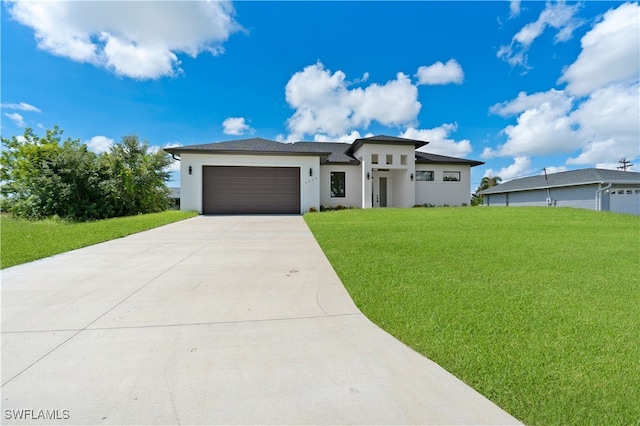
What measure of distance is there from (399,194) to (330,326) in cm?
1720

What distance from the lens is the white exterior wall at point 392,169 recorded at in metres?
17.6

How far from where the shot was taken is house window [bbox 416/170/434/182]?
19859 mm

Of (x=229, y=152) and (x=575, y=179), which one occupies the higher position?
(x=229, y=152)

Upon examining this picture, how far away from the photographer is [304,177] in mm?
15648

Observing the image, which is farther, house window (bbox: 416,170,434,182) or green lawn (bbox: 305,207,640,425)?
house window (bbox: 416,170,434,182)

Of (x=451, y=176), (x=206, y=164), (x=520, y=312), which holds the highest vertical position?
(x=451, y=176)

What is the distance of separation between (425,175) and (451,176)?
2.13m

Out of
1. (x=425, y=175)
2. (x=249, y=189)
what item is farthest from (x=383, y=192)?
(x=249, y=189)

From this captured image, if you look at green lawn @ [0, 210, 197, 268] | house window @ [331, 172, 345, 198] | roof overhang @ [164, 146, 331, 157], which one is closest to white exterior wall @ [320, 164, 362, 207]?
house window @ [331, 172, 345, 198]

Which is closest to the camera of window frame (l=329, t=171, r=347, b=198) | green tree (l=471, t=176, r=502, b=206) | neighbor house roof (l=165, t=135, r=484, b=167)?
neighbor house roof (l=165, t=135, r=484, b=167)

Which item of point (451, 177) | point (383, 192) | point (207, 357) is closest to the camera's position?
point (207, 357)

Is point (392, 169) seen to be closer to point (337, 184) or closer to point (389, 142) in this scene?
point (389, 142)

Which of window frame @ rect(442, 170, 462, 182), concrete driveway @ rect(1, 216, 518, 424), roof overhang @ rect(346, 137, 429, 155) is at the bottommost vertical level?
concrete driveway @ rect(1, 216, 518, 424)

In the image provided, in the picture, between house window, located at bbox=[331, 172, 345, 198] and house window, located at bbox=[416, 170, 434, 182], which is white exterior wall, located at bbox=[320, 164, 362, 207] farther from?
house window, located at bbox=[416, 170, 434, 182]
